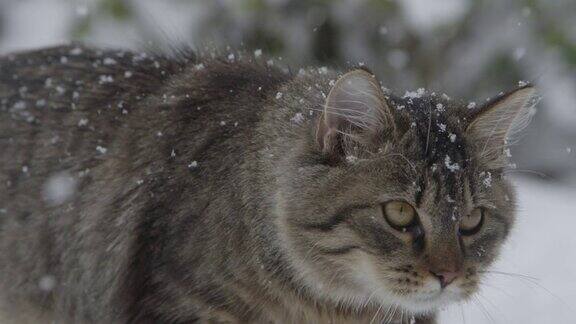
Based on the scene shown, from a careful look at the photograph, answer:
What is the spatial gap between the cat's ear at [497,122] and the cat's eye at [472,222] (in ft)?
0.60

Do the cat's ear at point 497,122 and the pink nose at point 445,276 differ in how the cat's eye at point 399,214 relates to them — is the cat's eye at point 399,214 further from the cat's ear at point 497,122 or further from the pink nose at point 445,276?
the cat's ear at point 497,122

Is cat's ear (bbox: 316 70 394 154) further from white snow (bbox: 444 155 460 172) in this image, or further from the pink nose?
the pink nose

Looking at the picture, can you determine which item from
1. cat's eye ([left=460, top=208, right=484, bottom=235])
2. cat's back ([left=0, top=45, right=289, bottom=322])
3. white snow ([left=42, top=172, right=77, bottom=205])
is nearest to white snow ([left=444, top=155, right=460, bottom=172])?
cat's eye ([left=460, top=208, right=484, bottom=235])

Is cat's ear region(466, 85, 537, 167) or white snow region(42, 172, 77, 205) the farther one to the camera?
white snow region(42, 172, 77, 205)

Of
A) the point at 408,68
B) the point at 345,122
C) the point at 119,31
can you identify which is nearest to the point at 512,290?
the point at 345,122

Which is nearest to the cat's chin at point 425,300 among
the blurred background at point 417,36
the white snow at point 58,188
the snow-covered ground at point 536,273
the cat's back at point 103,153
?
the snow-covered ground at point 536,273

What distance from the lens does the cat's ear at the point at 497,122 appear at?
2.73 metres

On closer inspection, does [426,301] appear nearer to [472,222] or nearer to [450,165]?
[472,222]

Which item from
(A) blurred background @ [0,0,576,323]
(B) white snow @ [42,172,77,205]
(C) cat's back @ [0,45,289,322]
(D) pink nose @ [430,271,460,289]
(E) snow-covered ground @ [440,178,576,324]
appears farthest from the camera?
(A) blurred background @ [0,0,576,323]

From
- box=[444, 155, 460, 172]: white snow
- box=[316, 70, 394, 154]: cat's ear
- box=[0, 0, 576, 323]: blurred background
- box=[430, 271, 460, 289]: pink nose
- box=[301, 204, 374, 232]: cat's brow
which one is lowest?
box=[430, 271, 460, 289]: pink nose

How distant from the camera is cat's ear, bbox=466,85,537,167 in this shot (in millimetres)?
2727

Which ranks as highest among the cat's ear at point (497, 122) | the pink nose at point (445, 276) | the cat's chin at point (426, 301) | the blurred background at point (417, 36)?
the blurred background at point (417, 36)

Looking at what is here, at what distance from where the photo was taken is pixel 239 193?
2.82 m

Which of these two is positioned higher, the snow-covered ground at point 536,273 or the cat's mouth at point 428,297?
the snow-covered ground at point 536,273
